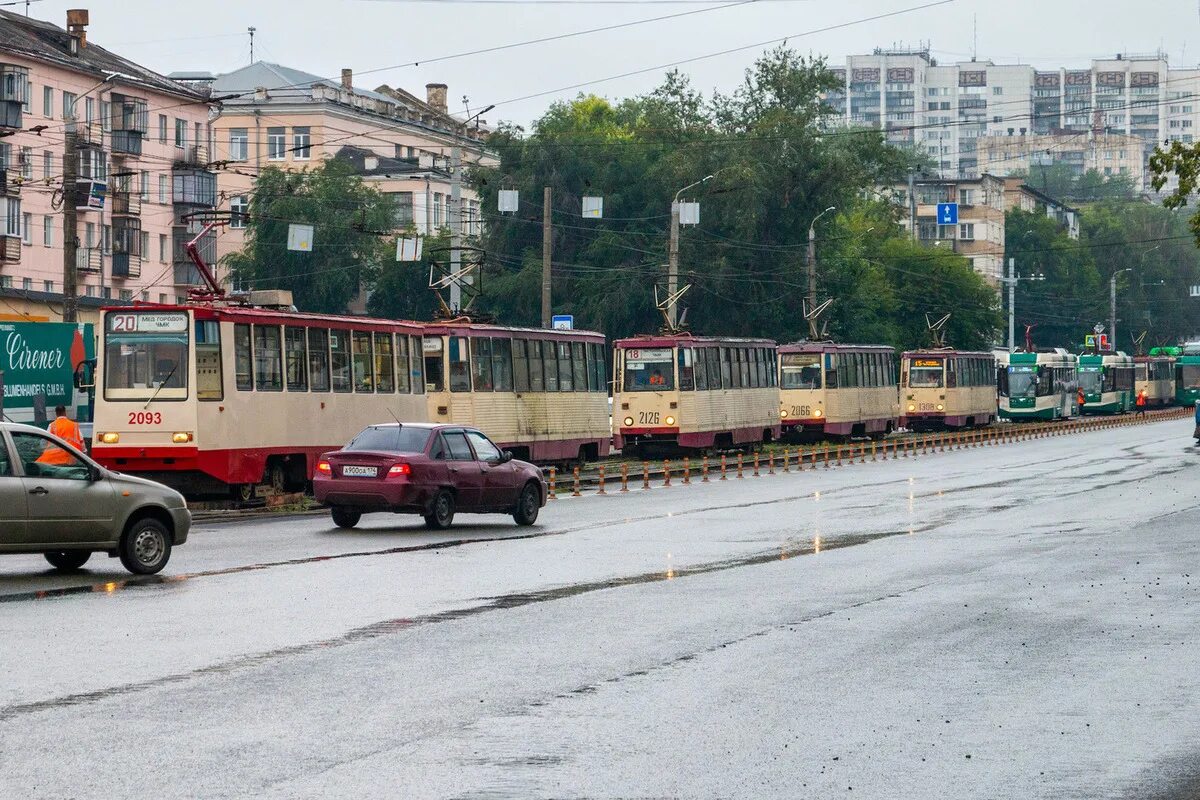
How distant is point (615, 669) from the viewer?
12.2 m

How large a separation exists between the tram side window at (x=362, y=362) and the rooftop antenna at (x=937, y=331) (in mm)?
43401

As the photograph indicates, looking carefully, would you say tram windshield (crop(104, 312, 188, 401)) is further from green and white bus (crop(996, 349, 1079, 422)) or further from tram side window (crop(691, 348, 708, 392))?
green and white bus (crop(996, 349, 1079, 422))

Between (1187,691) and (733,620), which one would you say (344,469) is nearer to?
(733,620)

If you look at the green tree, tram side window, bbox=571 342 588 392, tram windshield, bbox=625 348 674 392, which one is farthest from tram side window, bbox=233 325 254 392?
the green tree

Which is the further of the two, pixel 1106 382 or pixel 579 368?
pixel 1106 382

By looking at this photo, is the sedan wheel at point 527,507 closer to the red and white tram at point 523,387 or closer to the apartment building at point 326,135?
the red and white tram at point 523,387

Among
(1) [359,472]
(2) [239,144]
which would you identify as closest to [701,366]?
(1) [359,472]

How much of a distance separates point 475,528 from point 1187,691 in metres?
16.0

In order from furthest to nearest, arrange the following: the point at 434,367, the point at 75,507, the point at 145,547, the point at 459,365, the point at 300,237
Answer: the point at 300,237, the point at 459,365, the point at 434,367, the point at 145,547, the point at 75,507

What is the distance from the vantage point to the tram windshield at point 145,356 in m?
30.1

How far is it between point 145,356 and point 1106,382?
77.6 metres

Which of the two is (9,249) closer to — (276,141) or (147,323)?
(276,141)

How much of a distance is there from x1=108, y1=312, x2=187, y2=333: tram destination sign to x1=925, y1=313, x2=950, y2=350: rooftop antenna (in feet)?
163

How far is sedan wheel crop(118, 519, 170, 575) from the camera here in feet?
60.5
